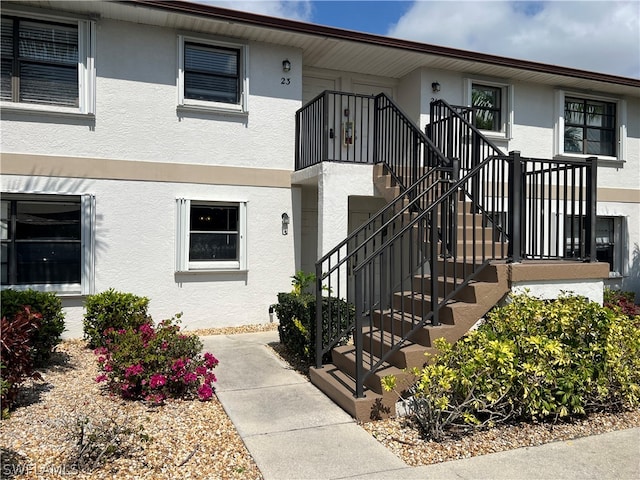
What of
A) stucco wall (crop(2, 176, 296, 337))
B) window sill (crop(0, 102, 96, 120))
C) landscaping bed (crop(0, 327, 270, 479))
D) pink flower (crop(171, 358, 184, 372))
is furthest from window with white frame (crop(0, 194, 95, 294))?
pink flower (crop(171, 358, 184, 372))

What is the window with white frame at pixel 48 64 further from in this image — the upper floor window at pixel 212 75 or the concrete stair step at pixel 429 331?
the concrete stair step at pixel 429 331

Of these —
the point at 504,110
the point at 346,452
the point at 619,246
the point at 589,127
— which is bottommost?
the point at 346,452

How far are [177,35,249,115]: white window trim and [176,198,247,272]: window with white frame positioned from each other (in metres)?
1.65

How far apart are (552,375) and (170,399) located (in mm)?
3673

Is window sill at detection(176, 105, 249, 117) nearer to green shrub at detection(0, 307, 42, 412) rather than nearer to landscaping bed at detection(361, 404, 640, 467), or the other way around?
green shrub at detection(0, 307, 42, 412)

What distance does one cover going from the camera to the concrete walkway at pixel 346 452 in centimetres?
342

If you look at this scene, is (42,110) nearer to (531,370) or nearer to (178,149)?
(178,149)

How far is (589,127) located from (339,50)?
21.7ft

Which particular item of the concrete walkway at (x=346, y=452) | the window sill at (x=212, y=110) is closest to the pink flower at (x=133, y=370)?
the concrete walkway at (x=346, y=452)

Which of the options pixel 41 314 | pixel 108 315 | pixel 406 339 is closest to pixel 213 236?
pixel 108 315

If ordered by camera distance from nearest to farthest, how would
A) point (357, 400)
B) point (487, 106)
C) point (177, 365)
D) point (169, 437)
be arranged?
point (169, 437)
point (357, 400)
point (177, 365)
point (487, 106)

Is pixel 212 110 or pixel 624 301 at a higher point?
pixel 212 110

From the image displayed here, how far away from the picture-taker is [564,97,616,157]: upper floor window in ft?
37.2

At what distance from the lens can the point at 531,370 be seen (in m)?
4.07
